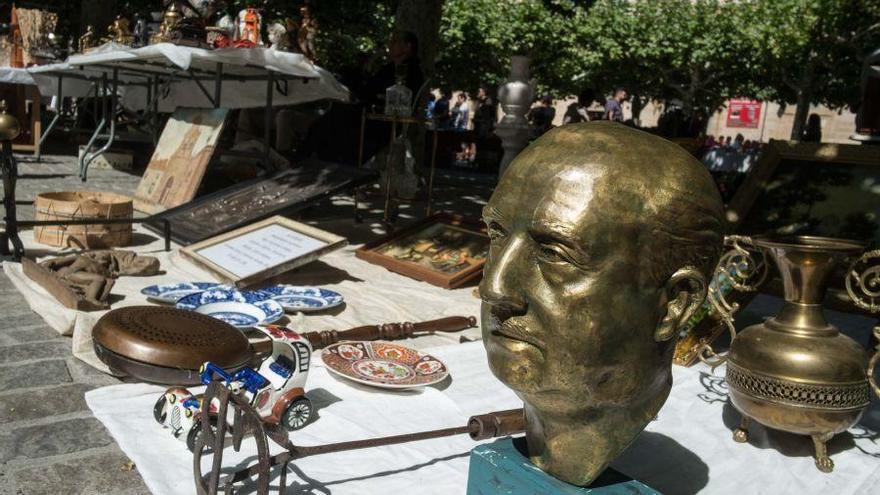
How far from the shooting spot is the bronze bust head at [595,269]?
4.83 ft

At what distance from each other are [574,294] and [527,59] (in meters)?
3.56

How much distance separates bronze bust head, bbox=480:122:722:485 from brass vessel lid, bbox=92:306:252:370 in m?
1.34

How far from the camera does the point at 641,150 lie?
1509 mm

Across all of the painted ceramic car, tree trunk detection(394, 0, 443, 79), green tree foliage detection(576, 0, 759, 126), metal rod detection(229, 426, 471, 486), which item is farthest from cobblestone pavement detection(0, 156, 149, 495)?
green tree foliage detection(576, 0, 759, 126)

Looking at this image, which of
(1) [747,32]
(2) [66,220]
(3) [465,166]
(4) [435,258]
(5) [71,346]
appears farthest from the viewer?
(1) [747,32]

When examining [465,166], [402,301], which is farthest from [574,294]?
[465,166]

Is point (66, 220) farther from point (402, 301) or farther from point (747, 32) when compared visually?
point (747, 32)

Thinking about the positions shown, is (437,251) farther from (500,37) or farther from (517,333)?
(500,37)

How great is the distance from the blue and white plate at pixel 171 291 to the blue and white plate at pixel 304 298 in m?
0.35

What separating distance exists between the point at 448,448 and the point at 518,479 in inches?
33.4

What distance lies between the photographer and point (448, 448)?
2541 millimetres

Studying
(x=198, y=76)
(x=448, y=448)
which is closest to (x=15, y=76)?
(x=198, y=76)

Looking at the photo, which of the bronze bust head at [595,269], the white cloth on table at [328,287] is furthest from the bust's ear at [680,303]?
the white cloth on table at [328,287]

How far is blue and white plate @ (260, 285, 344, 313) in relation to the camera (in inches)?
159
